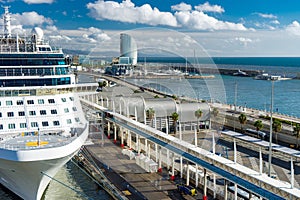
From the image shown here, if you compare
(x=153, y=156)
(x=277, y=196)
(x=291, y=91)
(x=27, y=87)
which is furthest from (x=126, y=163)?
(x=291, y=91)

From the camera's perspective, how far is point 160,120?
26.2 metres

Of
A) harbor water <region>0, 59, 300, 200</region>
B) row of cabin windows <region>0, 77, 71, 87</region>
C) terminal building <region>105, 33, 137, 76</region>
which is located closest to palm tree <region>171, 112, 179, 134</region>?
harbor water <region>0, 59, 300, 200</region>

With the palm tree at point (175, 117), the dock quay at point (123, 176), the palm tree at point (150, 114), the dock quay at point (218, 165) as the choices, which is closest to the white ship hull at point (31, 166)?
the dock quay at point (123, 176)

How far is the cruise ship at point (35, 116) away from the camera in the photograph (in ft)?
43.3

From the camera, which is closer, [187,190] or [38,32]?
[187,190]

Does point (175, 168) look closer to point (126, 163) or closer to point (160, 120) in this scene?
point (126, 163)

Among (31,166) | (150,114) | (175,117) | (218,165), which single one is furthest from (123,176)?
(175,117)

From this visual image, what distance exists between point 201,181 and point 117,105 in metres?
12.0

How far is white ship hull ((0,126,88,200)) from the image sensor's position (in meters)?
12.6

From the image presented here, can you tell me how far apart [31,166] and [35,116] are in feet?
10.4

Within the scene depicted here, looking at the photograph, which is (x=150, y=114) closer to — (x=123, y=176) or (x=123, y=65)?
(x=123, y=176)

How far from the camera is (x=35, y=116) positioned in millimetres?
15570

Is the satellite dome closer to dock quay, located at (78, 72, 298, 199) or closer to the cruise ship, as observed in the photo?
the cruise ship

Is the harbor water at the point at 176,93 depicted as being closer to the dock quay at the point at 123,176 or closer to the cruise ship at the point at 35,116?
the dock quay at the point at 123,176
